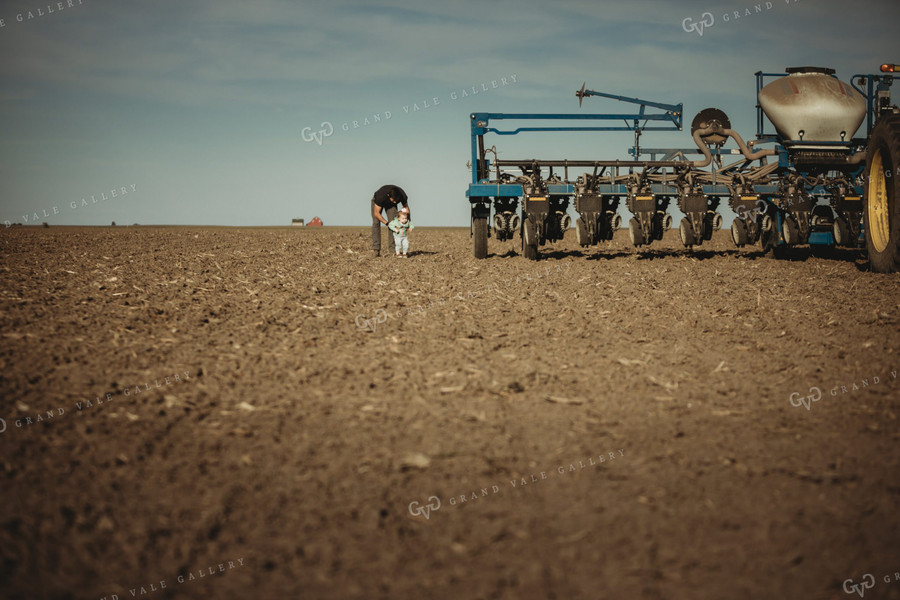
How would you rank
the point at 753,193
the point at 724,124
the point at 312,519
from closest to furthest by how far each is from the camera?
the point at 312,519, the point at 753,193, the point at 724,124

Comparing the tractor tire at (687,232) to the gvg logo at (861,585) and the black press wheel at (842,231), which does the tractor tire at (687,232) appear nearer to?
the black press wheel at (842,231)

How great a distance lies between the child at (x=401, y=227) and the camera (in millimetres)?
14008

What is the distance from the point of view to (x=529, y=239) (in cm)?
1297

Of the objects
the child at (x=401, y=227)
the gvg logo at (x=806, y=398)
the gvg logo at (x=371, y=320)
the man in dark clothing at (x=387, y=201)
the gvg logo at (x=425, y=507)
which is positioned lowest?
the gvg logo at (x=425, y=507)

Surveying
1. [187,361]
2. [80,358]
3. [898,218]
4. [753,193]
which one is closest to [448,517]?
[187,361]

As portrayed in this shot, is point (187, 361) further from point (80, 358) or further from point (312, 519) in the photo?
point (312, 519)

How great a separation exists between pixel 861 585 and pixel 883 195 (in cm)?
905

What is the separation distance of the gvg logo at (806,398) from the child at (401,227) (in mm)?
10276

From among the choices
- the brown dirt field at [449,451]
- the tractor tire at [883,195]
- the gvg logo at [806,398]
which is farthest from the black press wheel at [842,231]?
the gvg logo at [806,398]

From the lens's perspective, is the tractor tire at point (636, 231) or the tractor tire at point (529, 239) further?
the tractor tire at point (529, 239)

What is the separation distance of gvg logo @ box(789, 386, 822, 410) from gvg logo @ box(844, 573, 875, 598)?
2.00 m

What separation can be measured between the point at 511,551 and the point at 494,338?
11.9 feet

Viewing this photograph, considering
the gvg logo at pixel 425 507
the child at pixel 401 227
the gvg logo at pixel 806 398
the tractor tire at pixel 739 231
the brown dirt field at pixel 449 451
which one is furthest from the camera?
the child at pixel 401 227

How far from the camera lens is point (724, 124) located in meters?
16.4
